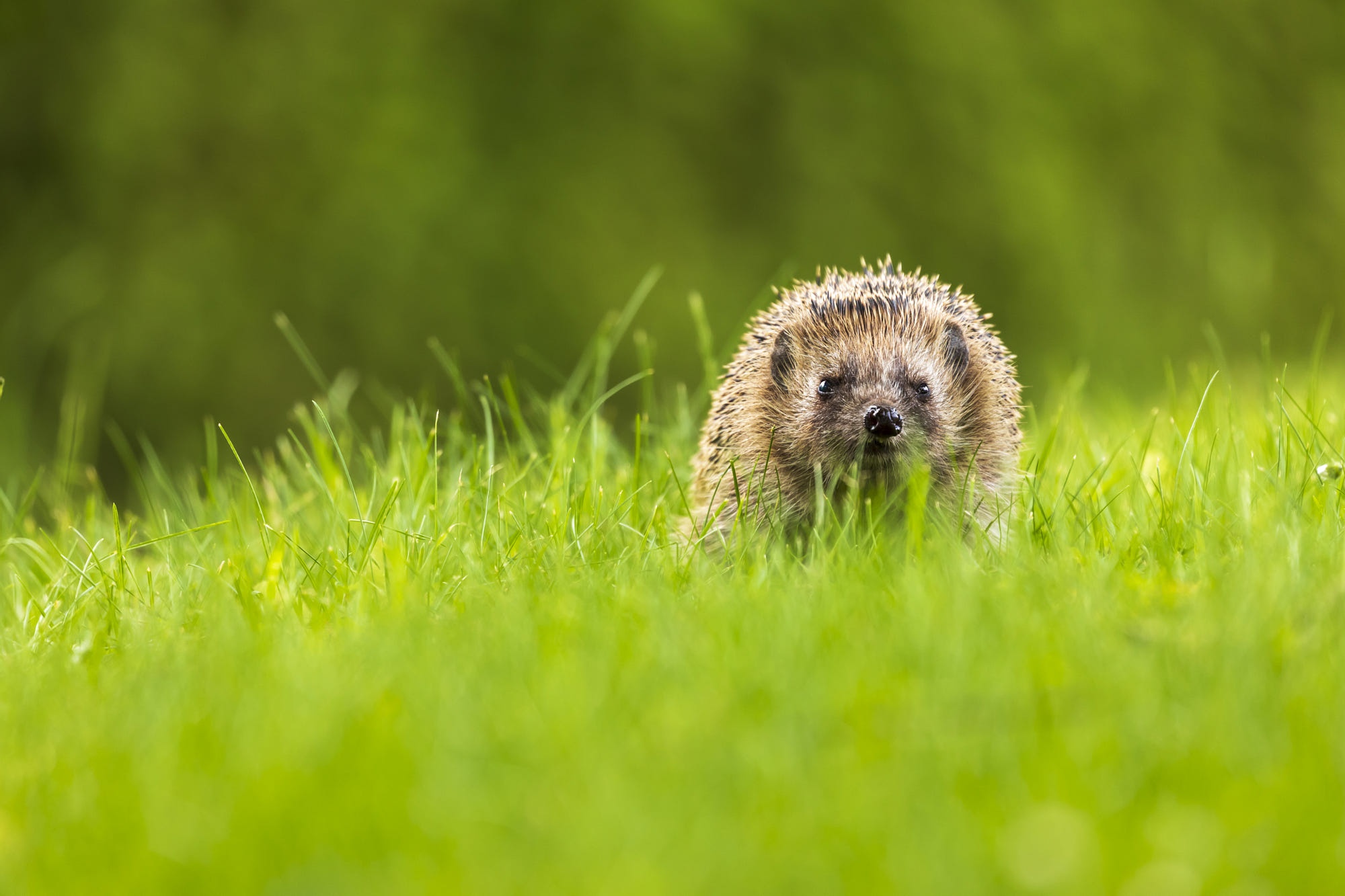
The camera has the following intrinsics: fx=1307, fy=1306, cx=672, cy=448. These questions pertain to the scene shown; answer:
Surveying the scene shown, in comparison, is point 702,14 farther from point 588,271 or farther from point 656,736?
point 656,736

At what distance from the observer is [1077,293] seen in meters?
12.7

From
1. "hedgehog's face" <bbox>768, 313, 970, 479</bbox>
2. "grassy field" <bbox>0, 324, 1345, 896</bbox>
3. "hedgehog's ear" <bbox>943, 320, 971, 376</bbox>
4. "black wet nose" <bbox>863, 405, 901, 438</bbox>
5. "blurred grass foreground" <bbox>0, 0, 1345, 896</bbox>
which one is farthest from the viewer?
"hedgehog's ear" <bbox>943, 320, 971, 376</bbox>

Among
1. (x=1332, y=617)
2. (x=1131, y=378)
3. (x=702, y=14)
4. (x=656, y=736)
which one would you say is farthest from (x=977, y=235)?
(x=656, y=736)

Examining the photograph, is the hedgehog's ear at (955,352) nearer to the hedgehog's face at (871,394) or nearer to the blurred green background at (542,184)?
the hedgehog's face at (871,394)

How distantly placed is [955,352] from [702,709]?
300 cm

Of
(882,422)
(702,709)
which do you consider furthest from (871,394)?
(702,709)

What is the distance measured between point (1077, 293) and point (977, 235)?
114 cm

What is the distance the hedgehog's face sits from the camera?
5199 mm

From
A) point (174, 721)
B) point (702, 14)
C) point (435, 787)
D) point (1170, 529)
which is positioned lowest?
point (174, 721)

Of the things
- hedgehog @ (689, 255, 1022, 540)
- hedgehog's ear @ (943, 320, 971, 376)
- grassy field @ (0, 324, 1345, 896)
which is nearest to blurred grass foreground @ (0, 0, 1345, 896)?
grassy field @ (0, 324, 1345, 896)

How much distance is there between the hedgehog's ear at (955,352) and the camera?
5590 mm

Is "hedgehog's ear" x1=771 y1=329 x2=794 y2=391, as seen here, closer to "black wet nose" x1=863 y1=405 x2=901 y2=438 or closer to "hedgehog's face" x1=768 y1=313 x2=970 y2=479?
"hedgehog's face" x1=768 y1=313 x2=970 y2=479

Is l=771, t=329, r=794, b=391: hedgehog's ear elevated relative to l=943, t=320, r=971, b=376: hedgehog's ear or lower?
lower

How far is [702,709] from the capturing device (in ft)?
9.95
